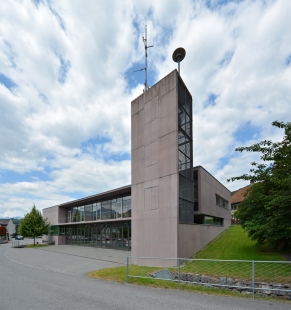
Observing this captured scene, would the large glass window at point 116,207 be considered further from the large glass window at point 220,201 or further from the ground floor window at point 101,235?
the large glass window at point 220,201

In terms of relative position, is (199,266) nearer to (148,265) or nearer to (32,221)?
(148,265)

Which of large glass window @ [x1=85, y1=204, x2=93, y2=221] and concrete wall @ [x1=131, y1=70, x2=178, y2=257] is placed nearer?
concrete wall @ [x1=131, y1=70, x2=178, y2=257]

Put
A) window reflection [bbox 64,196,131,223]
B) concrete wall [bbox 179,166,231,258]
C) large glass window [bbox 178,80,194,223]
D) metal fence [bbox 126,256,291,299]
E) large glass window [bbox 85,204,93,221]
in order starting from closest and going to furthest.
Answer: metal fence [bbox 126,256,291,299] < concrete wall [bbox 179,166,231,258] < large glass window [bbox 178,80,194,223] < window reflection [bbox 64,196,131,223] < large glass window [bbox 85,204,93,221]

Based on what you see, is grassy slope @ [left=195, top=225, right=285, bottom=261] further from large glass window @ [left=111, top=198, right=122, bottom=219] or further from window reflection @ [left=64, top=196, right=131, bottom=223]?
large glass window @ [left=111, top=198, right=122, bottom=219]

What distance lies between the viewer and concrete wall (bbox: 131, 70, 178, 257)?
46.6 feet

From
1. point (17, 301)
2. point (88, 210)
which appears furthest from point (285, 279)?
point (88, 210)

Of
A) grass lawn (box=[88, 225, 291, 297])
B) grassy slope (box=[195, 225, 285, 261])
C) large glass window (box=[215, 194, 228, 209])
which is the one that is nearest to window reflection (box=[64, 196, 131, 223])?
large glass window (box=[215, 194, 228, 209])

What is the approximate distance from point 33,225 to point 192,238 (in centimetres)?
2824

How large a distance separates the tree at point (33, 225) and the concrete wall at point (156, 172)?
25.0 m

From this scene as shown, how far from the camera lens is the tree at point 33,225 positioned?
36.1 metres

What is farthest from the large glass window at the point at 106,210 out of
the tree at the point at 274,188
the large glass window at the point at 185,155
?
the tree at the point at 274,188

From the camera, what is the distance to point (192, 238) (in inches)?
617

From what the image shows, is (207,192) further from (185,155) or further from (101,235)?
(101,235)

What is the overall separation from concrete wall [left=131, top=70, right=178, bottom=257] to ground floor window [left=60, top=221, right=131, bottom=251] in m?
9.25
